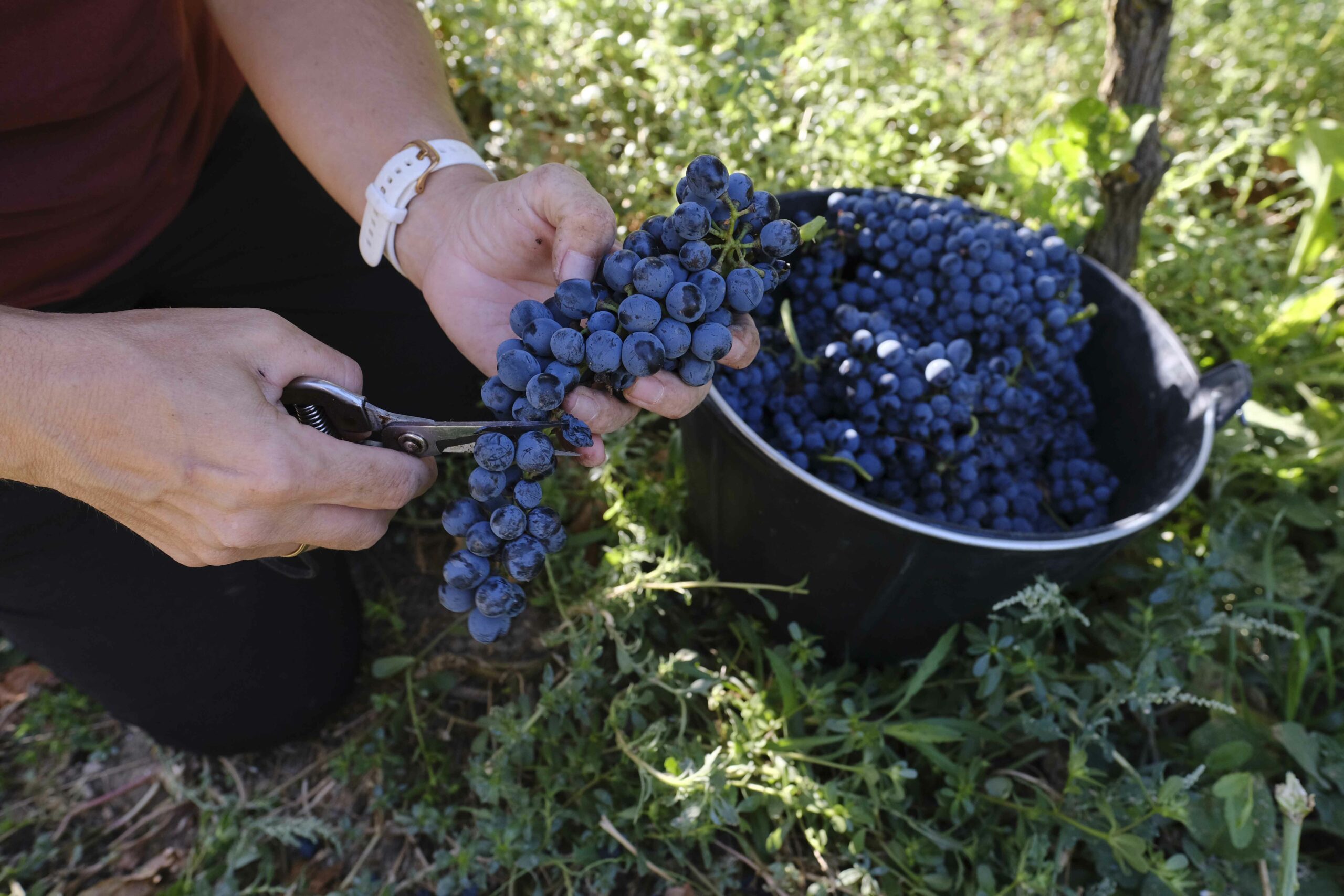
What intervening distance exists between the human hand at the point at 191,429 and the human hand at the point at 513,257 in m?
0.31

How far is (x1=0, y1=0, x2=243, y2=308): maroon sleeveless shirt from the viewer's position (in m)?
1.23

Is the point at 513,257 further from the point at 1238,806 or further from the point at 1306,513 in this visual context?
the point at 1306,513

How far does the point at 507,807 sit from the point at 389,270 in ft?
3.78

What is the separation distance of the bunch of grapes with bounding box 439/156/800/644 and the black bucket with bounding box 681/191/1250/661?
0.38 metres

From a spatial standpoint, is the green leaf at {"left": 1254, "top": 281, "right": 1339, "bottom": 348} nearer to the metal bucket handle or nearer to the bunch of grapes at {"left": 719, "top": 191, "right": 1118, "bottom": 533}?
the bunch of grapes at {"left": 719, "top": 191, "right": 1118, "bottom": 533}

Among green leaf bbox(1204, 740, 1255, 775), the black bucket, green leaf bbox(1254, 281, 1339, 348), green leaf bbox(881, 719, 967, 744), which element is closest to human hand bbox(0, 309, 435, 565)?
the black bucket

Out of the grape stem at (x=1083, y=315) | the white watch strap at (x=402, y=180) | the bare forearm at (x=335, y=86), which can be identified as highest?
the bare forearm at (x=335, y=86)

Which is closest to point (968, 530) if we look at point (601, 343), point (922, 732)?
point (922, 732)

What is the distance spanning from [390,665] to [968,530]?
1205 mm

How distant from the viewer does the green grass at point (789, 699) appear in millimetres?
1417

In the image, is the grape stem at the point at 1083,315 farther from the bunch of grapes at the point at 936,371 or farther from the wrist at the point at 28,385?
the wrist at the point at 28,385

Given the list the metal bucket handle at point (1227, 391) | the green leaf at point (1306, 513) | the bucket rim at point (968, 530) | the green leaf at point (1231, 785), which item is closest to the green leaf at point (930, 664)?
the bucket rim at point (968, 530)

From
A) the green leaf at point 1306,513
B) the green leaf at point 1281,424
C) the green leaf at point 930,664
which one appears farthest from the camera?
the green leaf at point 1281,424

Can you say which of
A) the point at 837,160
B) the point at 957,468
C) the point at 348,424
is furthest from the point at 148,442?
the point at 837,160
